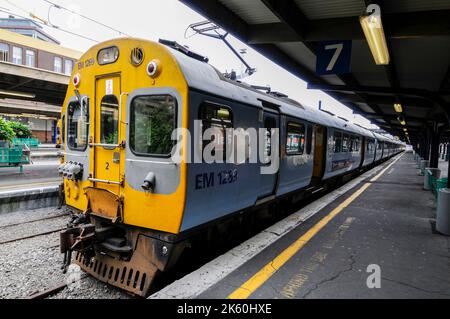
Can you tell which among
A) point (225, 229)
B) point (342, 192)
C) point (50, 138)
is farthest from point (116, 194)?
point (50, 138)

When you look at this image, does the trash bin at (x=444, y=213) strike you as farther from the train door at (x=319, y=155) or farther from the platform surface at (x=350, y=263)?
the train door at (x=319, y=155)

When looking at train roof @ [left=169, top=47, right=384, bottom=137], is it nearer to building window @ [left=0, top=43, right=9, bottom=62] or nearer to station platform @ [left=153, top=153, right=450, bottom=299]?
station platform @ [left=153, top=153, right=450, bottom=299]

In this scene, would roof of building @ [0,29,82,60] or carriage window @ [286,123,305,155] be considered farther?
roof of building @ [0,29,82,60]

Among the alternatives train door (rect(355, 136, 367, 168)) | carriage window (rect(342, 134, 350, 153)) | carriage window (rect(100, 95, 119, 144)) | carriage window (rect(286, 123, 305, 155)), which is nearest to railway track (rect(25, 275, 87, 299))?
carriage window (rect(100, 95, 119, 144))

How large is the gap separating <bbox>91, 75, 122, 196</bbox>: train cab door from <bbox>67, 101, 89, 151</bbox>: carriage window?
0.93ft

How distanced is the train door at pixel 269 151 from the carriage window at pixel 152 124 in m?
2.43

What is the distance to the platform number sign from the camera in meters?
6.63

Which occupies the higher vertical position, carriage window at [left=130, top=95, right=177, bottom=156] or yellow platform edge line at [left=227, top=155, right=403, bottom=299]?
carriage window at [left=130, top=95, right=177, bottom=156]

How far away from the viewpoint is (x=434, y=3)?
197 inches

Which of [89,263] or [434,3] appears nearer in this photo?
[89,263]

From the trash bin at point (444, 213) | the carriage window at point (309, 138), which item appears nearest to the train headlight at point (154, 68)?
the carriage window at point (309, 138)

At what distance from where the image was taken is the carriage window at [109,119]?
4.29 m

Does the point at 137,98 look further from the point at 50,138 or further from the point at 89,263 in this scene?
the point at 50,138
